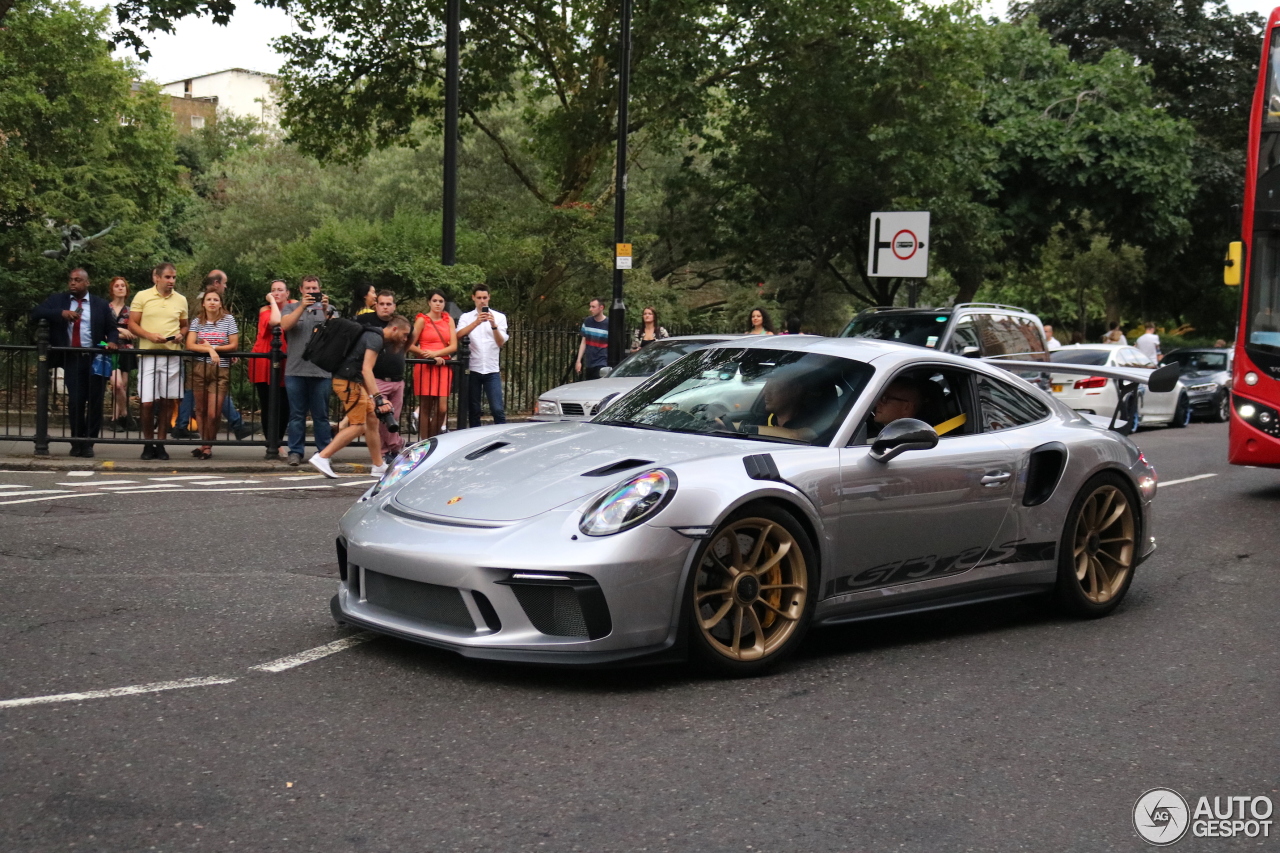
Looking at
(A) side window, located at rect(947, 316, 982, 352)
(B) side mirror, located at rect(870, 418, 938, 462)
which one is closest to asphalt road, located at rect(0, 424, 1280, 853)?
(B) side mirror, located at rect(870, 418, 938, 462)

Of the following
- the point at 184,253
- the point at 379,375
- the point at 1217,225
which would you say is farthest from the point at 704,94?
the point at 184,253

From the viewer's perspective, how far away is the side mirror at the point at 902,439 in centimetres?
615

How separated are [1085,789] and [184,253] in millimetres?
60601

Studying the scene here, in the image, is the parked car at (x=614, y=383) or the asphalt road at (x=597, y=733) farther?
the parked car at (x=614, y=383)

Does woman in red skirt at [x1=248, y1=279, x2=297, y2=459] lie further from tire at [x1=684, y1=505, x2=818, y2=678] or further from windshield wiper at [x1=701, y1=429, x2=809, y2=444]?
tire at [x1=684, y1=505, x2=818, y2=678]

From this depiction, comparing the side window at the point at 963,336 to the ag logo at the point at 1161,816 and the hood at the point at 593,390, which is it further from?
the ag logo at the point at 1161,816

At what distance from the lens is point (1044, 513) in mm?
7000

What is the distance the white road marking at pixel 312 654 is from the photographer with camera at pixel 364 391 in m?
6.73

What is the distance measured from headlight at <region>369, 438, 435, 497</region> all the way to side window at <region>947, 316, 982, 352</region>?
37.1 feet

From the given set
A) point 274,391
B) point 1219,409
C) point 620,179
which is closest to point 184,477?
point 274,391

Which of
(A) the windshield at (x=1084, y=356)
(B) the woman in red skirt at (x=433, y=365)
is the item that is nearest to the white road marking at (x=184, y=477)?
(B) the woman in red skirt at (x=433, y=365)

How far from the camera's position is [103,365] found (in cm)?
1441

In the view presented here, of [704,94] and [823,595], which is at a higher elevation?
[704,94]

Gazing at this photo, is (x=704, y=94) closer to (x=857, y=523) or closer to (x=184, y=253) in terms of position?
(x=857, y=523)
